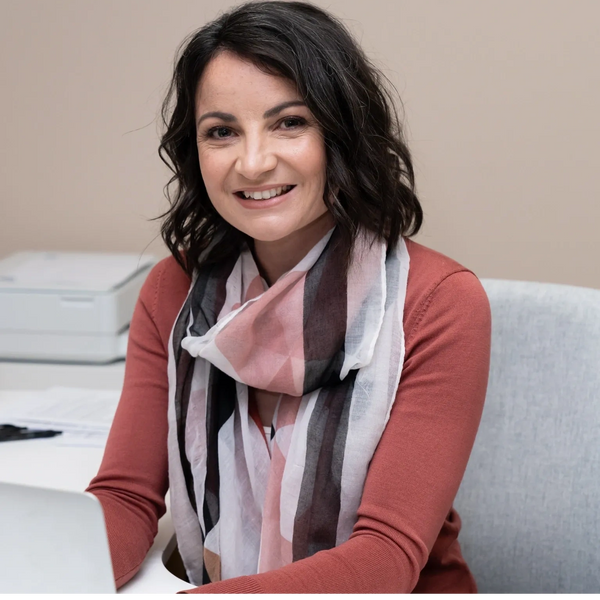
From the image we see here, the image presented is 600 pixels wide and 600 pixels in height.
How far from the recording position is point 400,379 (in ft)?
3.74

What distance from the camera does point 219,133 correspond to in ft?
3.83

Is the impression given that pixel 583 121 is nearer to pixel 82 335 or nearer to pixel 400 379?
pixel 400 379

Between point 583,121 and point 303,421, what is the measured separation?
122 centimetres

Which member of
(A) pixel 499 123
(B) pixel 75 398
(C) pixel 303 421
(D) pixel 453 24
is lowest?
(B) pixel 75 398

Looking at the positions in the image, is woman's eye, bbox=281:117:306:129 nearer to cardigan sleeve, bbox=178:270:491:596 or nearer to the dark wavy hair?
the dark wavy hair

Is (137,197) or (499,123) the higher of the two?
(499,123)

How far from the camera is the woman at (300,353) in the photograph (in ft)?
3.59

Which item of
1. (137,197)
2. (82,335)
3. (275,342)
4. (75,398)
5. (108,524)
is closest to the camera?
(108,524)

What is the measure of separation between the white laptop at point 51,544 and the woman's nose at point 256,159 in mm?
564

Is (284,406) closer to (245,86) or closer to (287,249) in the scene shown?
(287,249)

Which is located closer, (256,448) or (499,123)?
(256,448)

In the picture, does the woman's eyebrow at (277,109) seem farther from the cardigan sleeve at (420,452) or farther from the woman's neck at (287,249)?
the cardigan sleeve at (420,452)

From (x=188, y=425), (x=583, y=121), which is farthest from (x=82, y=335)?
(x=583, y=121)

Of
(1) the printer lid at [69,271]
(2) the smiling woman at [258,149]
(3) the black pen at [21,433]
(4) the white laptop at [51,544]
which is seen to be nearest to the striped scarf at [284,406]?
(2) the smiling woman at [258,149]
